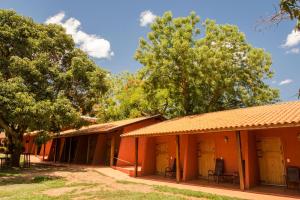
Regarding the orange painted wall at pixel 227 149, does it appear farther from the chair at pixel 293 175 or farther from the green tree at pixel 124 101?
the green tree at pixel 124 101

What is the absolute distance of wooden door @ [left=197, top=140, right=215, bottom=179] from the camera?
46.4 feet

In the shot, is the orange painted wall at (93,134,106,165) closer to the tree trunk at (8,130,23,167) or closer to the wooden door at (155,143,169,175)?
the tree trunk at (8,130,23,167)

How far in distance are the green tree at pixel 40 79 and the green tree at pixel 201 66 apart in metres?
5.22

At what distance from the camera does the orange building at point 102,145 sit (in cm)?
2038

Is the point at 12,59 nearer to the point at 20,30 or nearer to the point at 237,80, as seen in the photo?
the point at 20,30

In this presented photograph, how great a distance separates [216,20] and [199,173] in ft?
59.7

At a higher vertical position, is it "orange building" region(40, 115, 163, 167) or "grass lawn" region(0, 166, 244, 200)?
"orange building" region(40, 115, 163, 167)

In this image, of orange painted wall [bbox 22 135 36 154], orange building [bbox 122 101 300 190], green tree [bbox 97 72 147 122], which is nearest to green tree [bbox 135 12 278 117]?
green tree [bbox 97 72 147 122]

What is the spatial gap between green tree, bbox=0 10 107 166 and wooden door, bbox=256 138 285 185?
12.1 metres

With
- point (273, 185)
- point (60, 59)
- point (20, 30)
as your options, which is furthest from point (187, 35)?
point (273, 185)

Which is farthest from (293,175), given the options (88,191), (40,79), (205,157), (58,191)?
(40,79)

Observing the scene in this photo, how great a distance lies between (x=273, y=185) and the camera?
11.9 metres

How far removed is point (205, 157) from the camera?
570 inches

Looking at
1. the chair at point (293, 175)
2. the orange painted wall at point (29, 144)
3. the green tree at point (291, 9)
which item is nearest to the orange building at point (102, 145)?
the orange painted wall at point (29, 144)
